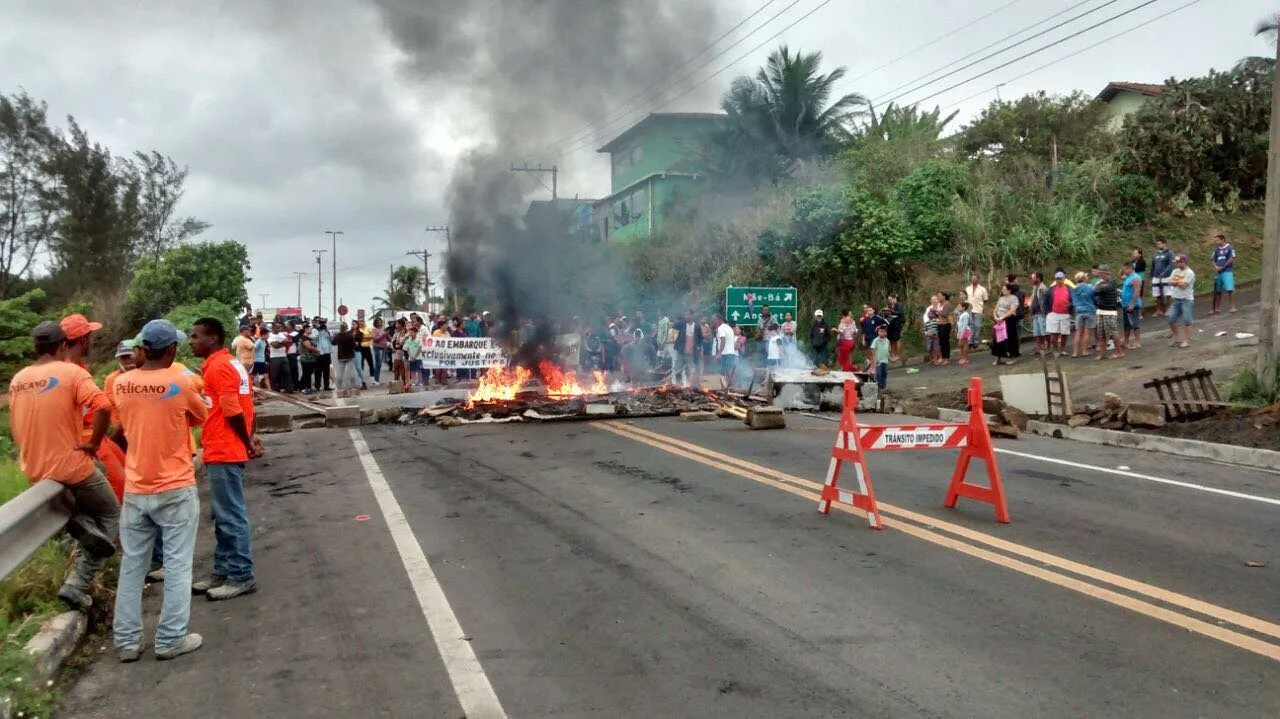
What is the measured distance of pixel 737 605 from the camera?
510cm

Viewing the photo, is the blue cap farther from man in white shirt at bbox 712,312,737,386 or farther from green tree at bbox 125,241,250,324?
green tree at bbox 125,241,250,324

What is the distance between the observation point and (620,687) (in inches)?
159

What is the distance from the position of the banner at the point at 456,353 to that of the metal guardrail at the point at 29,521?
16.9 meters

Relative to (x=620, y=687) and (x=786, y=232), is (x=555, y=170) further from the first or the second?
(x=620, y=687)

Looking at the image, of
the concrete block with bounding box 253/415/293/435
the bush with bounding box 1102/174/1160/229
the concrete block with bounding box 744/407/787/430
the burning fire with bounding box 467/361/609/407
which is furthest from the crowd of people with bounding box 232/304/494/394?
the bush with bounding box 1102/174/1160/229

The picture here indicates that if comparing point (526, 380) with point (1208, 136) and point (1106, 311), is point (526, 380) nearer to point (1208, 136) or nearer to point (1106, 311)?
point (1106, 311)

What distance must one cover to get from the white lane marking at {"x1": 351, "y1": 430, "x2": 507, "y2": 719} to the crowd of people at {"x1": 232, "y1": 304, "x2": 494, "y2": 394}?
13.4 meters

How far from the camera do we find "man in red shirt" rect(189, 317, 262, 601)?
5668 millimetres

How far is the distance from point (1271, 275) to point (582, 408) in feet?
31.8

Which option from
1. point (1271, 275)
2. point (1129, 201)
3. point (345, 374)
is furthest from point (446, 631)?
point (1129, 201)

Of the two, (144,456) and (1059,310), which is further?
(1059,310)

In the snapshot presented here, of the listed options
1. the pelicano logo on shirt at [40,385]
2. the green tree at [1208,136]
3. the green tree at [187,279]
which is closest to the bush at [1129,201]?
the green tree at [1208,136]

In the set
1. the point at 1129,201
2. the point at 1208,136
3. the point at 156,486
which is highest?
the point at 1208,136

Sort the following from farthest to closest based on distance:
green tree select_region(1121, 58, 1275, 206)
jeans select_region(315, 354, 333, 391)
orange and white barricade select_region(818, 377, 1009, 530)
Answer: green tree select_region(1121, 58, 1275, 206), jeans select_region(315, 354, 333, 391), orange and white barricade select_region(818, 377, 1009, 530)
